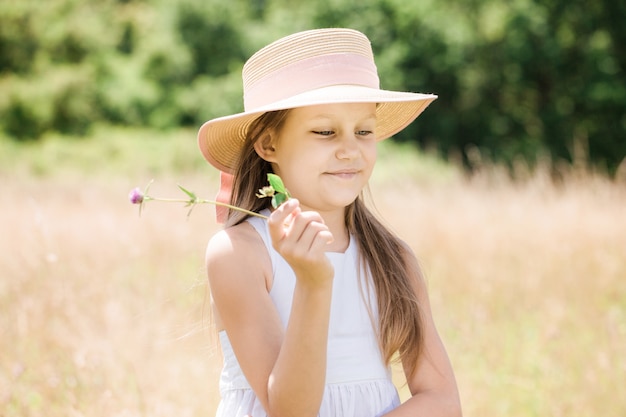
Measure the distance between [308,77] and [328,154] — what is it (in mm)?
192

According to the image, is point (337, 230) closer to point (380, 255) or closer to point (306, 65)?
point (380, 255)

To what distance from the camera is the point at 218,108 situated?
19.2 m

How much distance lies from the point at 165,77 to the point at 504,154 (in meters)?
9.44

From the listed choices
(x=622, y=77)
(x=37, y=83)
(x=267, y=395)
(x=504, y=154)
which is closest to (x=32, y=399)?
(x=267, y=395)

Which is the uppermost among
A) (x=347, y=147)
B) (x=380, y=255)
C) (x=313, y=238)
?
(x=347, y=147)

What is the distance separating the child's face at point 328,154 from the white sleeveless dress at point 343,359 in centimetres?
16

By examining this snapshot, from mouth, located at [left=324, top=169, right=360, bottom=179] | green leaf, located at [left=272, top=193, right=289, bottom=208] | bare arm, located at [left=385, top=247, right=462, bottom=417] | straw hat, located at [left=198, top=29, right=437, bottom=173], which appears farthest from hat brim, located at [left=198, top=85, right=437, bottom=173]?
bare arm, located at [left=385, top=247, right=462, bottom=417]

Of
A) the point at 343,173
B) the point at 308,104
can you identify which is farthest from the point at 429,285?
the point at 308,104

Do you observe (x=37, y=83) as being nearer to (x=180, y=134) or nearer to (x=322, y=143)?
(x=180, y=134)

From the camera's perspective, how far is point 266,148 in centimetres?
179

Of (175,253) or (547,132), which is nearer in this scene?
(175,253)

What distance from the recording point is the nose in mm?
1631

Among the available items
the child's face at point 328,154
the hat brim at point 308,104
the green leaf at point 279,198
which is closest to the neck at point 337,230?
the child's face at point 328,154

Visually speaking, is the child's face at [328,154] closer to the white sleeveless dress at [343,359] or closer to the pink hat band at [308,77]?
the pink hat band at [308,77]
